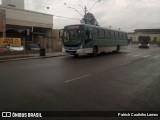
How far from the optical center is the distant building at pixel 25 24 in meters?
53.1

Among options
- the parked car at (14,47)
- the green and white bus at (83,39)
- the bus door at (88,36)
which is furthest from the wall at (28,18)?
the bus door at (88,36)

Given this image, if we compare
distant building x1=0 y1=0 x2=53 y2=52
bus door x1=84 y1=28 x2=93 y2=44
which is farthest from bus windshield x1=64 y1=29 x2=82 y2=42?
distant building x1=0 y1=0 x2=53 y2=52

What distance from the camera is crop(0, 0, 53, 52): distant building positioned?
53.1 meters

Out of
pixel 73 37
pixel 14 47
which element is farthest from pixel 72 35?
pixel 14 47

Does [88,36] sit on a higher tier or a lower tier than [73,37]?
higher

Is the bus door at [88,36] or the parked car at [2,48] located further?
the parked car at [2,48]

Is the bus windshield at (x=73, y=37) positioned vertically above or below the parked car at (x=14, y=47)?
above

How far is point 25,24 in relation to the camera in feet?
190

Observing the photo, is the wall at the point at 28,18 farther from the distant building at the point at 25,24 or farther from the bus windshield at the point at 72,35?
the bus windshield at the point at 72,35

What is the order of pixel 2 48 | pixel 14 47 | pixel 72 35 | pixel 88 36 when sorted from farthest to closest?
1. pixel 14 47
2. pixel 2 48
3. pixel 72 35
4. pixel 88 36

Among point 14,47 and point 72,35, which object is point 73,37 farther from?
point 14,47

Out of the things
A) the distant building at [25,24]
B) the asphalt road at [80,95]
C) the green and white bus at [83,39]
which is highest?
the distant building at [25,24]

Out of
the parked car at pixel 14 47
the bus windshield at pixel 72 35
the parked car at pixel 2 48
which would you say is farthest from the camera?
the parked car at pixel 14 47

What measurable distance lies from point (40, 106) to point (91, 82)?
4098 millimetres
